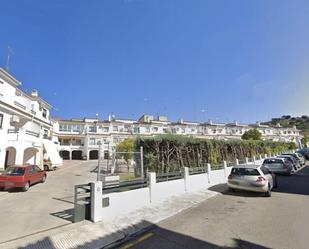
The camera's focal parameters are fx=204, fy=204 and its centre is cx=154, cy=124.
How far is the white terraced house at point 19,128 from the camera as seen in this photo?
774 inches

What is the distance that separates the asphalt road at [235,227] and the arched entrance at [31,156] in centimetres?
2116

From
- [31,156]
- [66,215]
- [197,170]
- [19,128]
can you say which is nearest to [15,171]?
[66,215]

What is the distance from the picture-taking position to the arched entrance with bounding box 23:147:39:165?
2336cm

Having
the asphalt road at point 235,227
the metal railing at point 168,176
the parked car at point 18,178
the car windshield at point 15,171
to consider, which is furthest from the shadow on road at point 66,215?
the car windshield at point 15,171

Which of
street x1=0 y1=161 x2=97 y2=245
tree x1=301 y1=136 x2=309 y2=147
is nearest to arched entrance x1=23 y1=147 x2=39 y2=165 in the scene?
street x1=0 y1=161 x2=97 y2=245

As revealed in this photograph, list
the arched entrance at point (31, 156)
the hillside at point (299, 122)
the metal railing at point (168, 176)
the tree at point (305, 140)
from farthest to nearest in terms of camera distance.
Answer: the hillside at point (299, 122), the tree at point (305, 140), the arched entrance at point (31, 156), the metal railing at point (168, 176)

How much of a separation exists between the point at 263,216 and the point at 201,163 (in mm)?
8556

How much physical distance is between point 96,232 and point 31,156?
72.8 feet

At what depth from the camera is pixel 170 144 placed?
43.8 feet

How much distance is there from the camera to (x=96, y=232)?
572 centimetres

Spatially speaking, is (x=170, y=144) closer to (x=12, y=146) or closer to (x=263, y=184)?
(x=263, y=184)

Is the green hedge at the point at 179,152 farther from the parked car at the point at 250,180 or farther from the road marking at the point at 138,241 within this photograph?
the road marking at the point at 138,241

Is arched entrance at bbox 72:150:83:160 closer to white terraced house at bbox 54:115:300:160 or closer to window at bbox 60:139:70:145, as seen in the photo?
white terraced house at bbox 54:115:300:160

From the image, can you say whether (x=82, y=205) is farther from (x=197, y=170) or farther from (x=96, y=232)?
(x=197, y=170)
